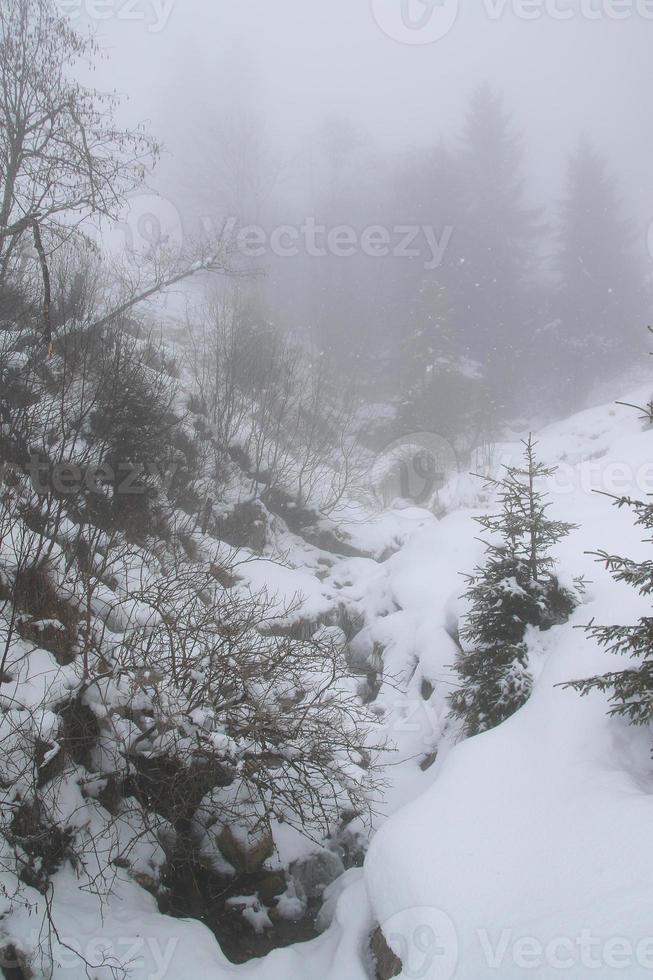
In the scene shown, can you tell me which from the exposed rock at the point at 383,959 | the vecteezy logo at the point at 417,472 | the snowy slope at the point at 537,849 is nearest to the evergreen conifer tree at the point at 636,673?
the snowy slope at the point at 537,849

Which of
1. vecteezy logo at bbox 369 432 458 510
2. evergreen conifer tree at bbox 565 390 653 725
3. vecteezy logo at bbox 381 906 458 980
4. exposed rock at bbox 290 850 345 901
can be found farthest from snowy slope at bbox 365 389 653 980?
vecteezy logo at bbox 369 432 458 510

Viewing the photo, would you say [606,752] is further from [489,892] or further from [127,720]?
[127,720]

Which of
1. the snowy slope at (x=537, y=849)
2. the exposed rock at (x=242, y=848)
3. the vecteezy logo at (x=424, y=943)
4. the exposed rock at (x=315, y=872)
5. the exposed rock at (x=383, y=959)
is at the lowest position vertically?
the exposed rock at (x=315, y=872)

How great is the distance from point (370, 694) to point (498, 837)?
539 centimetres

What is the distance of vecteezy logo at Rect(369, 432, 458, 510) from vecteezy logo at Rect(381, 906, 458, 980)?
572 inches

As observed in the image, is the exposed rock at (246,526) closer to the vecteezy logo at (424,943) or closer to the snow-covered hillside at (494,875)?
the snow-covered hillside at (494,875)

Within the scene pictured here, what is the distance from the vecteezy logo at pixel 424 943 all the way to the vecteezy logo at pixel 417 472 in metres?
14.5

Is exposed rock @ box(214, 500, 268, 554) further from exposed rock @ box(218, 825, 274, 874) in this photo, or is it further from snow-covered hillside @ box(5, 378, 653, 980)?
exposed rock @ box(218, 825, 274, 874)

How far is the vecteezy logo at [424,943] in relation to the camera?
3102 mm

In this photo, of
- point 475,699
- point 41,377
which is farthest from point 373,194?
point 475,699

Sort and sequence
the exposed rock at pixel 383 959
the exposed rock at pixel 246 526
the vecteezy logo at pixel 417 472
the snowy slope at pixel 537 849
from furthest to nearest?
the vecteezy logo at pixel 417 472 < the exposed rock at pixel 246 526 < the exposed rock at pixel 383 959 < the snowy slope at pixel 537 849

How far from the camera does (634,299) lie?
24.6 metres

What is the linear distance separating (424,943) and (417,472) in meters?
16.8

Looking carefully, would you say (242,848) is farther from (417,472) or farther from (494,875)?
(417,472)
